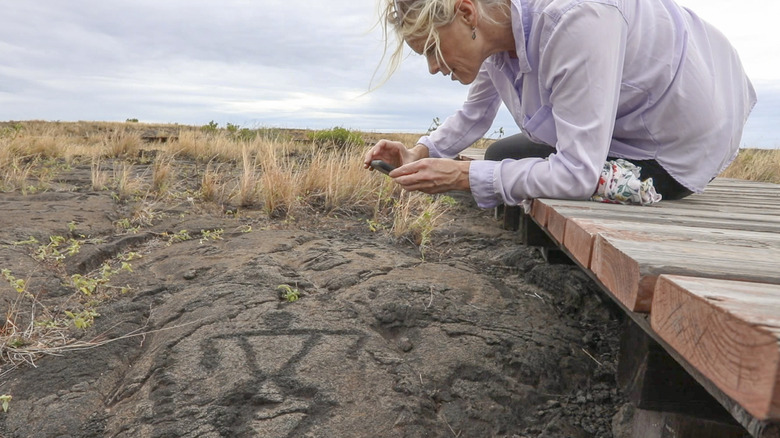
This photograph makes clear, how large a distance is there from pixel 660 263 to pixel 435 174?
1170 mm

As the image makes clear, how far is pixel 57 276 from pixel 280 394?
1.87 meters

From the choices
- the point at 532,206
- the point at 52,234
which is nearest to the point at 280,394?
the point at 532,206

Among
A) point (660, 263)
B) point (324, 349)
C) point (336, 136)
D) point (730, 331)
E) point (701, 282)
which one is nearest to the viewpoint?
point (730, 331)

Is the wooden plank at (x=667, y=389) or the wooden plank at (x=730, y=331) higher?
the wooden plank at (x=730, y=331)

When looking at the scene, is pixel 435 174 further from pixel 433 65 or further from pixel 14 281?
pixel 14 281

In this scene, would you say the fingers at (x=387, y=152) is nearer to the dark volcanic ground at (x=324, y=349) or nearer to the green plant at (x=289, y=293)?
the dark volcanic ground at (x=324, y=349)

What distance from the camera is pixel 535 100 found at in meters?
2.31

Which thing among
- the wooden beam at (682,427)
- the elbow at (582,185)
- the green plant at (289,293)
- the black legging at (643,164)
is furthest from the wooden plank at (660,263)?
the green plant at (289,293)

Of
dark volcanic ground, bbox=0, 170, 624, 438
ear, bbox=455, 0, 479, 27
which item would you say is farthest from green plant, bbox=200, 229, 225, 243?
ear, bbox=455, 0, 479, 27

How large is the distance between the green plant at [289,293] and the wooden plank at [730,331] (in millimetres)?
1761

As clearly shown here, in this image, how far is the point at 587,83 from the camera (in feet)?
6.18

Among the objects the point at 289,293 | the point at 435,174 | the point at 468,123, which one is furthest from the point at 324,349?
the point at 468,123

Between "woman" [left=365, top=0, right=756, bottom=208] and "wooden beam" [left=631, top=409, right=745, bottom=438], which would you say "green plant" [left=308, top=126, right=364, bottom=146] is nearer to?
"woman" [left=365, top=0, right=756, bottom=208]

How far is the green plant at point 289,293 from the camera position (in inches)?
101
